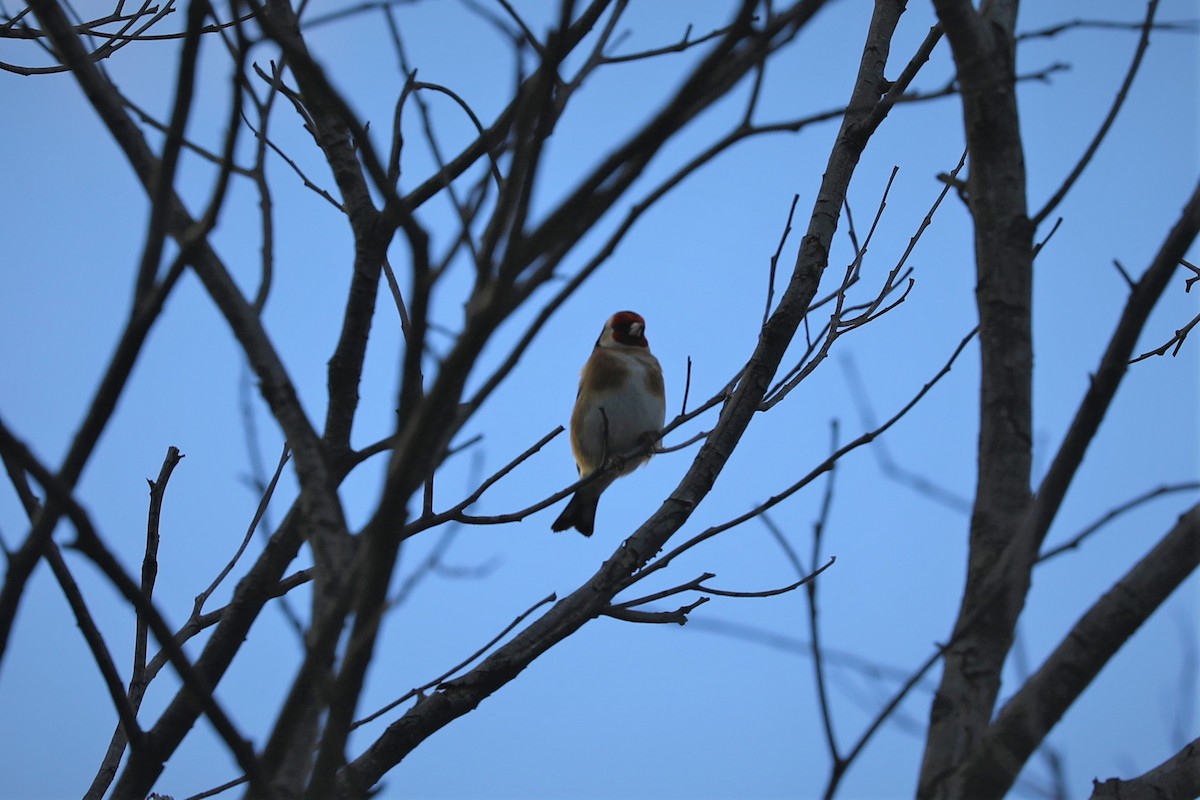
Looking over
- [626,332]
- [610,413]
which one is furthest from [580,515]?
[626,332]

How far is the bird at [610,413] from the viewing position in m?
5.79

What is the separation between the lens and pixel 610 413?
5.80m

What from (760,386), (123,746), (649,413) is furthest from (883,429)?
(649,413)

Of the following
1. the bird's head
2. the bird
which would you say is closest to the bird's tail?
the bird

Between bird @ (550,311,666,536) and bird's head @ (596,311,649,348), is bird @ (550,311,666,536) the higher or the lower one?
the lower one

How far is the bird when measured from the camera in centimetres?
579

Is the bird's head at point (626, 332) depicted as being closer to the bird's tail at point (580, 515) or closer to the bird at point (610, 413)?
the bird at point (610, 413)

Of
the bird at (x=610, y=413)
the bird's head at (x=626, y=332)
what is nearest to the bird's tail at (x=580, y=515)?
the bird at (x=610, y=413)

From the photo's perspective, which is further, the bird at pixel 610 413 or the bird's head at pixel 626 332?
the bird's head at pixel 626 332

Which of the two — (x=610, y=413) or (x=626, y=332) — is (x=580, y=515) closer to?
(x=610, y=413)

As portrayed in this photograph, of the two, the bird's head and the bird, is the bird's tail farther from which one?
the bird's head

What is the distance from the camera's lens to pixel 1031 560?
1.37 m

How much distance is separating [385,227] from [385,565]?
0.81m

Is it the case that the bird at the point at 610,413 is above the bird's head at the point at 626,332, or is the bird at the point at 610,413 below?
below
